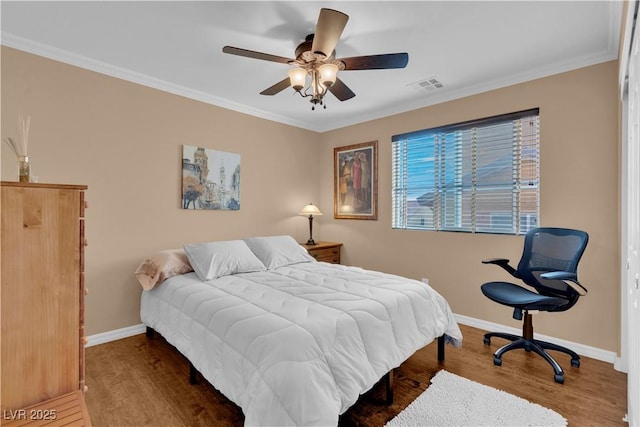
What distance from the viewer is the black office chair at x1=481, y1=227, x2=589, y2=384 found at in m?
2.36

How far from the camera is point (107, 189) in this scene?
9.51 ft

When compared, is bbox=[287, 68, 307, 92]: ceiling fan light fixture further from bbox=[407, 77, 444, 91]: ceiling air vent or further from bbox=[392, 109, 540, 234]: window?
bbox=[392, 109, 540, 234]: window

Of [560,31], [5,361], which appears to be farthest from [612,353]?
[5,361]

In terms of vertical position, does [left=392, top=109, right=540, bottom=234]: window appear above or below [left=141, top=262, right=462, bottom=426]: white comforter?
above

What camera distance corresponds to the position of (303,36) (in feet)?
7.75

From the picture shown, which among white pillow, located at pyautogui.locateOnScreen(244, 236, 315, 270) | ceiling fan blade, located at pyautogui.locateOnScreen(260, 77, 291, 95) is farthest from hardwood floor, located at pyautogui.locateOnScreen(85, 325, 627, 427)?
ceiling fan blade, located at pyautogui.locateOnScreen(260, 77, 291, 95)

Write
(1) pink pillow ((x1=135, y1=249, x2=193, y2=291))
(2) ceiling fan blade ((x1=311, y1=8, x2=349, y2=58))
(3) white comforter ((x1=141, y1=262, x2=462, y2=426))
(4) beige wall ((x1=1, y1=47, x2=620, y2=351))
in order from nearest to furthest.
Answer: (3) white comforter ((x1=141, y1=262, x2=462, y2=426))
(2) ceiling fan blade ((x1=311, y1=8, x2=349, y2=58))
(4) beige wall ((x1=1, y1=47, x2=620, y2=351))
(1) pink pillow ((x1=135, y1=249, x2=193, y2=291))

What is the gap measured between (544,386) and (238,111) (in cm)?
407

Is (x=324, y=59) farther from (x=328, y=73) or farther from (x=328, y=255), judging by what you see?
(x=328, y=255)

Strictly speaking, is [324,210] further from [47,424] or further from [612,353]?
[47,424]

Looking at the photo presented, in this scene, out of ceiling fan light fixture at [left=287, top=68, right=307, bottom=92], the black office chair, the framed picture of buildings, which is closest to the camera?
ceiling fan light fixture at [left=287, top=68, right=307, bottom=92]

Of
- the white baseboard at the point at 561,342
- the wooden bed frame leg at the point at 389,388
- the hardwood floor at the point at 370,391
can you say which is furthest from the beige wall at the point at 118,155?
the white baseboard at the point at 561,342

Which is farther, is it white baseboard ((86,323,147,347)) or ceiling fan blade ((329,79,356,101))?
white baseboard ((86,323,147,347))

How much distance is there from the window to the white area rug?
5.52 feet
